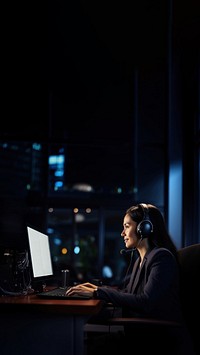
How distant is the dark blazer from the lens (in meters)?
2.08

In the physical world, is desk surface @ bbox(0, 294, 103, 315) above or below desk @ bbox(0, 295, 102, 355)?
above

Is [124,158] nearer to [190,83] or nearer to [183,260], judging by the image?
[190,83]

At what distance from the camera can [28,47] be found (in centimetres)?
759

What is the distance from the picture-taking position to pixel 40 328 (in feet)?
6.41

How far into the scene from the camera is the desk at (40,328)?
6.30ft

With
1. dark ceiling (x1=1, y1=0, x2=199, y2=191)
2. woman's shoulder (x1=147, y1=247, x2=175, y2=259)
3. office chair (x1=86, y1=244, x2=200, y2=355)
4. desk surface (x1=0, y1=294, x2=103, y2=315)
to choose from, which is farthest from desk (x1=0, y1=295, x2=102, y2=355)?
dark ceiling (x1=1, y1=0, x2=199, y2=191)

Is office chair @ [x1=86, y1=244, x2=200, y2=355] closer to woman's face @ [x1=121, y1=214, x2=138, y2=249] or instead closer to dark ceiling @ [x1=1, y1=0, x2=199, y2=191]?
woman's face @ [x1=121, y1=214, x2=138, y2=249]

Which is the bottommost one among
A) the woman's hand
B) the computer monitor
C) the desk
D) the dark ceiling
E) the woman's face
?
the desk

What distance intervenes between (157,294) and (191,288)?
0.54ft

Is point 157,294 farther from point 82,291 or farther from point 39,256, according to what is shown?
point 39,256

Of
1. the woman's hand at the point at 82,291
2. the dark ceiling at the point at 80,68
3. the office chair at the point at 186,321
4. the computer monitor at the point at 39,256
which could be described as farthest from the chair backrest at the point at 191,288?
the dark ceiling at the point at 80,68

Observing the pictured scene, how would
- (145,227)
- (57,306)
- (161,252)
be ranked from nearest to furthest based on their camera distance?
(57,306) → (161,252) → (145,227)

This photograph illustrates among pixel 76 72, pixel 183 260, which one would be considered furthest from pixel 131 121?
pixel 183 260

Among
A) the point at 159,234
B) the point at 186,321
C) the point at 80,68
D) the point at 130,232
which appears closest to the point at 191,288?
the point at 186,321
